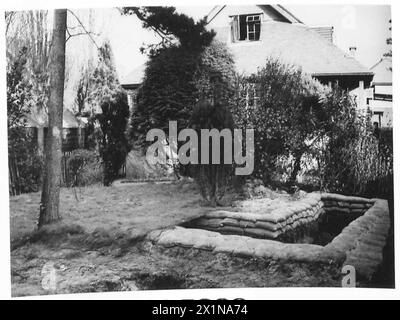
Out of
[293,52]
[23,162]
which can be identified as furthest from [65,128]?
[293,52]

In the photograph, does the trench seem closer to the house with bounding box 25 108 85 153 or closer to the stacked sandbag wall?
the stacked sandbag wall

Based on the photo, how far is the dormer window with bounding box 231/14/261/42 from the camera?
7.64 meters

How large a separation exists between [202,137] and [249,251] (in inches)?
64.9

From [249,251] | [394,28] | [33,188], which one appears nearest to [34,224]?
[33,188]

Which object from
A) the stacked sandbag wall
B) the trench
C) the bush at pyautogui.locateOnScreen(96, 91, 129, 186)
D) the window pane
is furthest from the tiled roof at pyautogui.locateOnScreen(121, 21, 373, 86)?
the trench

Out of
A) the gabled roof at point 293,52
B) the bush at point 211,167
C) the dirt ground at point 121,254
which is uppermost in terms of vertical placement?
the gabled roof at point 293,52

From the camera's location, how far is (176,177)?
763 centimetres

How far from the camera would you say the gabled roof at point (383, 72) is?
7.58 meters

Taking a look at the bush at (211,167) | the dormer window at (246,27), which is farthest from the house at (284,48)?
the bush at (211,167)

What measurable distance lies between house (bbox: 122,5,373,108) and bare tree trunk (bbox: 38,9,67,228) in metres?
0.91

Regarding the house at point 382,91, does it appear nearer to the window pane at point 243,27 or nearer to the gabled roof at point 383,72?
the gabled roof at point 383,72

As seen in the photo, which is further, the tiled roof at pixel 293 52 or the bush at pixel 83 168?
the tiled roof at pixel 293 52

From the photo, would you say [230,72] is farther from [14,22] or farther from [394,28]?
[14,22]

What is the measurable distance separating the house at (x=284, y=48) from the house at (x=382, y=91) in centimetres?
10
